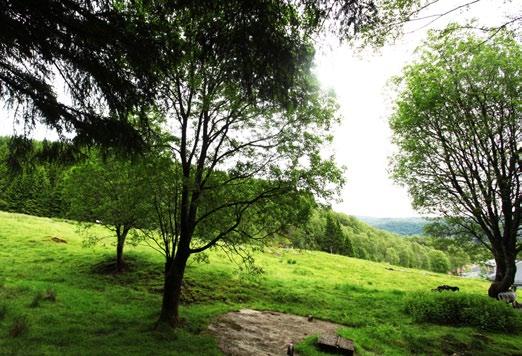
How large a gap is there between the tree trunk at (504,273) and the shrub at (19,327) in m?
21.9

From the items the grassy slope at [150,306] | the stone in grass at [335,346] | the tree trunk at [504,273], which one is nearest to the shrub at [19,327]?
the grassy slope at [150,306]

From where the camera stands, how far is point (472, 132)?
1716 cm

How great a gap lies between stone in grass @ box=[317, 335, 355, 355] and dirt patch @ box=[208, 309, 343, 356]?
45.5 inches

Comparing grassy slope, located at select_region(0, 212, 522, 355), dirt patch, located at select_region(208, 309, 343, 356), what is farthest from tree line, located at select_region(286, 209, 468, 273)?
dirt patch, located at select_region(208, 309, 343, 356)

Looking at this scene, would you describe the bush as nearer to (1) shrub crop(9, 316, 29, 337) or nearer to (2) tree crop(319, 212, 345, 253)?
(1) shrub crop(9, 316, 29, 337)

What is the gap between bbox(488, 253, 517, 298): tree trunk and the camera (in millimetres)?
17156

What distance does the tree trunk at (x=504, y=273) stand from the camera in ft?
56.3

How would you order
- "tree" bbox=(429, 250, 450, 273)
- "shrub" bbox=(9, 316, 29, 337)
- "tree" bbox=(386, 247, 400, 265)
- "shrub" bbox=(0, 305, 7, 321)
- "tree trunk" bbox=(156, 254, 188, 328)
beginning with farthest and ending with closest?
"tree" bbox=(386, 247, 400, 265)
"tree" bbox=(429, 250, 450, 273)
"tree trunk" bbox=(156, 254, 188, 328)
"shrub" bbox=(0, 305, 7, 321)
"shrub" bbox=(9, 316, 29, 337)

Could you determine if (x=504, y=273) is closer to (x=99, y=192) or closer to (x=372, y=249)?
(x=99, y=192)

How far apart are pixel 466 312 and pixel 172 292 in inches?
586

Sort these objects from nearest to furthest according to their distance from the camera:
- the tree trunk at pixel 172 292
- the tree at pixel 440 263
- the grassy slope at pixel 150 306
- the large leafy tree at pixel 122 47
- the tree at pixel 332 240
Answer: the large leafy tree at pixel 122 47 → the grassy slope at pixel 150 306 → the tree trunk at pixel 172 292 → the tree at pixel 332 240 → the tree at pixel 440 263

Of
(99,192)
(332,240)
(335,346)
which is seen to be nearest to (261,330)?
(335,346)

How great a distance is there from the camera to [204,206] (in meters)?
13.6

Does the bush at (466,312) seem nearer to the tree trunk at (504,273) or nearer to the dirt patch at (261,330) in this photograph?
the tree trunk at (504,273)
